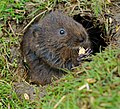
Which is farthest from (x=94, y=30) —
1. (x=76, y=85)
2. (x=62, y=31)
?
(x=76, y=85)

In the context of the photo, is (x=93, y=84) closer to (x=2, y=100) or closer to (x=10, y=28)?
(x=2, y=100)

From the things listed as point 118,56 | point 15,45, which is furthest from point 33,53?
point 118,56

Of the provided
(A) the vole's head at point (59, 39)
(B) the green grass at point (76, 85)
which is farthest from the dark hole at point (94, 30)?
(A) the vole's head at point (59, 39)

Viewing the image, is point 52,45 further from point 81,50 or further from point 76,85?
point 76,85

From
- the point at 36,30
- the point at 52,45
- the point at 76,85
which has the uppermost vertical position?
the point at 36,30

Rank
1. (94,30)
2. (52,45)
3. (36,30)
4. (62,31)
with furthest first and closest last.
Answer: (94,30) < (36,30) < (52,45) < (62,31)

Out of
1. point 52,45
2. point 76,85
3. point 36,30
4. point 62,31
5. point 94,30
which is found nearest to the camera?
point 76,85
